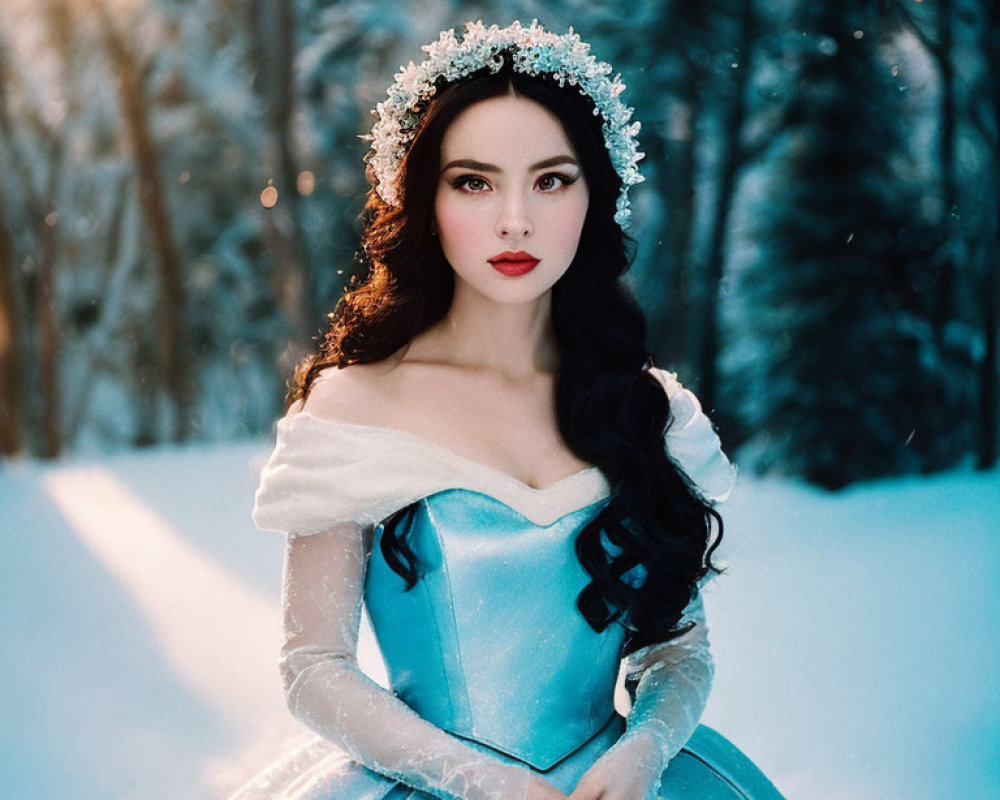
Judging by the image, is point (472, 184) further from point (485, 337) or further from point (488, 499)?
point (488, 499)

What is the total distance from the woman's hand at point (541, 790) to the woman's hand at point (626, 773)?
0.03 meters

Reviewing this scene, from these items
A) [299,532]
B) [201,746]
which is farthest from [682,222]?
[299,532]

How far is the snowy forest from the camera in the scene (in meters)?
4.68

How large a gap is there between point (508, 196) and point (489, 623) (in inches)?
23.0

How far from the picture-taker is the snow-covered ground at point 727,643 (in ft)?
8.87

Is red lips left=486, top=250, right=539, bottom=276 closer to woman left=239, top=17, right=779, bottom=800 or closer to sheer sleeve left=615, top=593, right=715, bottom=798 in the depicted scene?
woman left=239, top=17, right=779, bottom=800

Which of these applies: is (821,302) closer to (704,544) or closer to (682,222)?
(682,222)

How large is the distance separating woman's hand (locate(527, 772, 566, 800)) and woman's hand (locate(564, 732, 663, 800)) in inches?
1.0

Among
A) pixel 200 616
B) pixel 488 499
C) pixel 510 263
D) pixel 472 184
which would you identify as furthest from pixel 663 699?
pixel 200 616

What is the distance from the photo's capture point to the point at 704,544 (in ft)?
5.44

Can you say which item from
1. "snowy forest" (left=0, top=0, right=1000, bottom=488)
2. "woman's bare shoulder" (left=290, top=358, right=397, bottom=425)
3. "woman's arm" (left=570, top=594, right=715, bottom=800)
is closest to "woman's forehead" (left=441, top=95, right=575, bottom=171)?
"woman's bare shoulder" (left=290, top=358, right=397, bottom=425)

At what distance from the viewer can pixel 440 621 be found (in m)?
1.45

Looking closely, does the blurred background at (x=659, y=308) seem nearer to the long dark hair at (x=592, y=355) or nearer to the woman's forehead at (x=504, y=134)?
the long dark hair at (x=592, y=355)

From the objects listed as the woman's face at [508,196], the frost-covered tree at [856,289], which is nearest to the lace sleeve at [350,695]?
the woman's face at [508,196]
